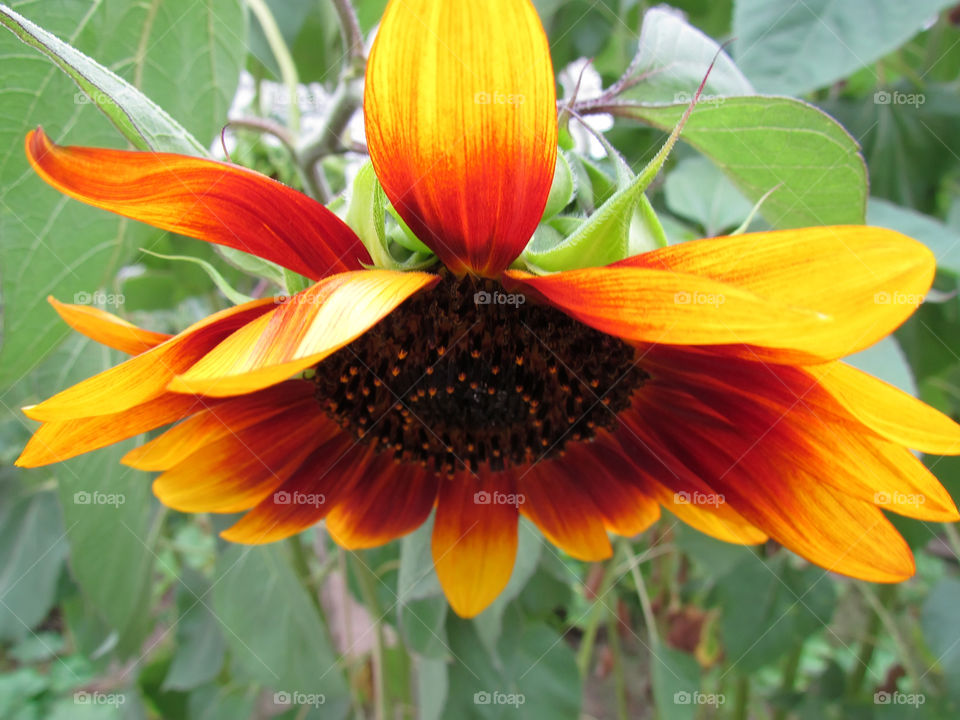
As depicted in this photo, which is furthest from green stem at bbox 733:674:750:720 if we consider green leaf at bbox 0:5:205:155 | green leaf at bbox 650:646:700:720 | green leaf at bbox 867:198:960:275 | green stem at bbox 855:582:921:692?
green leaf at bbox 0:5:205:155

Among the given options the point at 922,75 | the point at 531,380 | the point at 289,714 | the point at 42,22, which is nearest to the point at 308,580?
the point at 289,714

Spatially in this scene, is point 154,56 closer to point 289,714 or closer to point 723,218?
point 723,218

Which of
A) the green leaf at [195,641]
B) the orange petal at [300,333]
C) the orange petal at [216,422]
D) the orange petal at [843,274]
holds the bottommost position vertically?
the green leaf at [195,641]

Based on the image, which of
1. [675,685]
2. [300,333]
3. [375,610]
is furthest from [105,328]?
[675,685]

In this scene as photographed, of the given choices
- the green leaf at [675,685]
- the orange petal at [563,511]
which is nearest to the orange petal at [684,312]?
the orange petal at [563,511]

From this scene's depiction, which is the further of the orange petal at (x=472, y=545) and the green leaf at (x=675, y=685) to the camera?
the green leaf at (x=675, y=685)

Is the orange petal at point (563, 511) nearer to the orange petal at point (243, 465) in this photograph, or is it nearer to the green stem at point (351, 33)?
the orange petal at point (243, 465)
